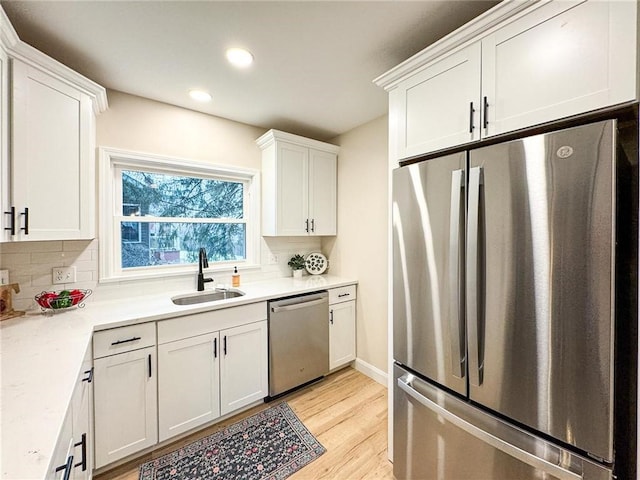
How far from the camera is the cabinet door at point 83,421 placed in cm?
110

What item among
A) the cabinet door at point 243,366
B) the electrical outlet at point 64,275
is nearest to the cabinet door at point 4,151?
the electrical outlet at point 64,275

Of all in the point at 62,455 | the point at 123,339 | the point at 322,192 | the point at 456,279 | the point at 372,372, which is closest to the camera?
the point at 62,455

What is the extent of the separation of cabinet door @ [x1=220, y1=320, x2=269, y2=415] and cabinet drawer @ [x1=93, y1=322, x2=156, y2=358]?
463 millimetres

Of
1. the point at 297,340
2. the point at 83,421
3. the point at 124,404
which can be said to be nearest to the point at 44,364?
the point at 83,421

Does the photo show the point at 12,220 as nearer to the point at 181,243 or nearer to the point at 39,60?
the point at 39,60

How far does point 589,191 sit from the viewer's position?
915 mm

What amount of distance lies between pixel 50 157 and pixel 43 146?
0.06 metres

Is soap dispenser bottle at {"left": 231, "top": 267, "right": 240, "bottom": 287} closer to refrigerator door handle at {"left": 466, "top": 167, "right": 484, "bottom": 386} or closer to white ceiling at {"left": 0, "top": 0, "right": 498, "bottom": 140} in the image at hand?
white ceiling at {"left": 0, "top": 0, "right": 498, "bottom": 140}

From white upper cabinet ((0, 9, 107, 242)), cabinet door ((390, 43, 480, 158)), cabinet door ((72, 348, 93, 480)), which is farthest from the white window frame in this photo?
cabinet door ((390, 43, 480, 158))

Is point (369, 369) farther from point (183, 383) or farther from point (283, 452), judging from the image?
point (183, 383)

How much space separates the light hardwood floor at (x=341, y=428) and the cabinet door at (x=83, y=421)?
0.39 metres

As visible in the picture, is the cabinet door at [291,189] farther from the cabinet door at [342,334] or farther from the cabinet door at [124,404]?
the cabinet door at [124,404]

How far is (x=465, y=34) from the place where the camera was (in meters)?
1.26

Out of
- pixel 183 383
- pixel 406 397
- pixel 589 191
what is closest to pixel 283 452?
pixel 183 383
